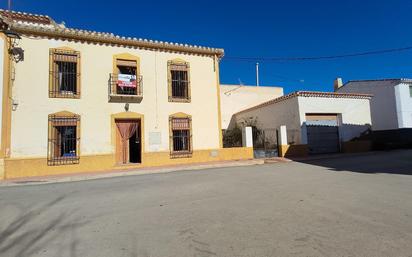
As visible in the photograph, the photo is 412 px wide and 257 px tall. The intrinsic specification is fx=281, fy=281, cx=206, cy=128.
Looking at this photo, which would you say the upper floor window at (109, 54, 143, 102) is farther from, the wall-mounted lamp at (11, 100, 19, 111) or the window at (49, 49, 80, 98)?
the wall-mounted lamp at (11, 100, 19, 111)

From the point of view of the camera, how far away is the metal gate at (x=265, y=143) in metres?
16.4

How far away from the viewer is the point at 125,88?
46.8 ft

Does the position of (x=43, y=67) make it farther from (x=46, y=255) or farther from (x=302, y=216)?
(x=302, y=216)

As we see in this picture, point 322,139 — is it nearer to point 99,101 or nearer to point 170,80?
point 170,80

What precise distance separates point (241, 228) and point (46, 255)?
2612 millimetres

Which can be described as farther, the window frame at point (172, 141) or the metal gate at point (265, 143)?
the metal gate at point (265, 143)

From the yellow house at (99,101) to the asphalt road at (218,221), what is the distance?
5.41 metres

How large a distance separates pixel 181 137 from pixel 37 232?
1092 centimetres

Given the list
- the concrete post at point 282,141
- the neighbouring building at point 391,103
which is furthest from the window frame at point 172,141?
the neighbouring building at point 391,103

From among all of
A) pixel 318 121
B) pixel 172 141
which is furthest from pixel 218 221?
pixel 318 121

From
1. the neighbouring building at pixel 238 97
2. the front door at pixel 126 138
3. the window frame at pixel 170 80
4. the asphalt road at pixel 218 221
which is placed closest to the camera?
the asphalt road at pixel 218 221

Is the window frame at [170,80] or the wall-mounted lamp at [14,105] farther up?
the window frame at [170,80]

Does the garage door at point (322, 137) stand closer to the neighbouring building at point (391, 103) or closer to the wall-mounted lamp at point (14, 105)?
the neighbouring building at point (391, 103)

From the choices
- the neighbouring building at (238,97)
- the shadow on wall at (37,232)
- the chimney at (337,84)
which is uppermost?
the chimney at (337,84)
